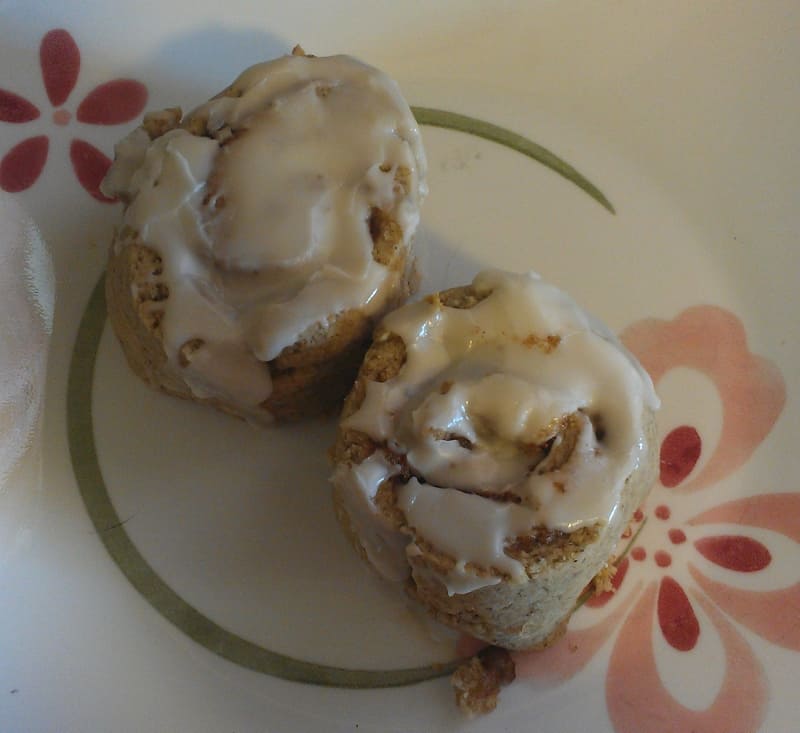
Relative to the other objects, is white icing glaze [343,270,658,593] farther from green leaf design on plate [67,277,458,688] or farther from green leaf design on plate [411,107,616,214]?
green leaf design on plate [411,107,616,214]

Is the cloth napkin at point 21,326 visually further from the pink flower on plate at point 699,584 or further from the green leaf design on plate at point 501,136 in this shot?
the pink flower on plate at point 699,584

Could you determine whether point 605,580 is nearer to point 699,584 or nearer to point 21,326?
point 699,584

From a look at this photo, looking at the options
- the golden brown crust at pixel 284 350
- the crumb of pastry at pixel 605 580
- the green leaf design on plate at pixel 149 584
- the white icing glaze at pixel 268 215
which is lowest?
the green leaf design on plate at pixel 149 584

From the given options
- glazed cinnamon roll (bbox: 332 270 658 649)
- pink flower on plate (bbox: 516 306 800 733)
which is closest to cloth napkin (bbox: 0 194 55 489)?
glazed cinnamon roll (bbox: 332 270 658 649)

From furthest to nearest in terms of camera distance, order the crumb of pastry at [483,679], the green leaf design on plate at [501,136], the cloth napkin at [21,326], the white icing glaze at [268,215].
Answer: the green leaf design on plate at [501,136]
the cloth napkin at [21,326]
the crumb of pastry at [483,679]
the white icing glaze at [268,215]

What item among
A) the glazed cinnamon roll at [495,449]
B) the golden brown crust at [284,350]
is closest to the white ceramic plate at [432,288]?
the golden brown crust at [284,350]

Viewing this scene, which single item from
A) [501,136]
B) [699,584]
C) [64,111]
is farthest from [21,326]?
[699,584]
